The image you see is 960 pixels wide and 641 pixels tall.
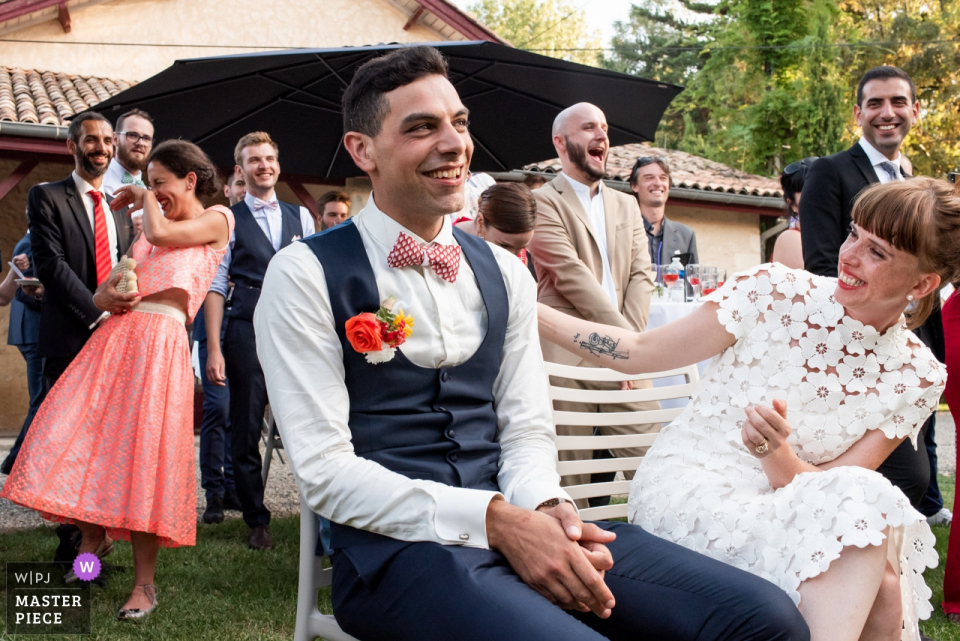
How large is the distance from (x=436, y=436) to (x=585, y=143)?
2975 millimetres

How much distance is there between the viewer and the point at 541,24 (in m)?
43.1

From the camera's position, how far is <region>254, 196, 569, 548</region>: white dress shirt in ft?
6.23

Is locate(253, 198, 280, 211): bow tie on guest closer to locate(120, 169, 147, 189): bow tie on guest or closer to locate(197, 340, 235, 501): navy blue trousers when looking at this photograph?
locate(120, 169, 147, 189): bow tie on guest

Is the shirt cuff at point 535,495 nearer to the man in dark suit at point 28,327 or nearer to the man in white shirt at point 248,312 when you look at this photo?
the man in white shirt at point 248,312

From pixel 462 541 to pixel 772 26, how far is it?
25146 millimetres

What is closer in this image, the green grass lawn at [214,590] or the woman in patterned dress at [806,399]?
the woman in patterned dress at [806,399]

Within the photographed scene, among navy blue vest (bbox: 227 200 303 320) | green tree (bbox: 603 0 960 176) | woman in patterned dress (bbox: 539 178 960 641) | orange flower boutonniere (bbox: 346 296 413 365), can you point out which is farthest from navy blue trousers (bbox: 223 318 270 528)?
green tree (bbox: 603 0 960 176)

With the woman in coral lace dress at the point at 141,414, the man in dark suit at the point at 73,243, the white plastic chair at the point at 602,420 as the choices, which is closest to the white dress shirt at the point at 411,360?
the white plastic chair at the point at 602,420

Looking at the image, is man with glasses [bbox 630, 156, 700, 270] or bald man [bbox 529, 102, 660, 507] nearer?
bald man [bbox 529, 102, 660, 507]

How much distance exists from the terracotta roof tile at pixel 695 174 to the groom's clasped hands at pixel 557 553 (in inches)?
440

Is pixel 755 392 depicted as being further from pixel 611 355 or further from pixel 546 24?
pixel 546 24

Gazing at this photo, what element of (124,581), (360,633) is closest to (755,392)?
(360,633)

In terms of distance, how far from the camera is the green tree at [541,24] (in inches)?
1663

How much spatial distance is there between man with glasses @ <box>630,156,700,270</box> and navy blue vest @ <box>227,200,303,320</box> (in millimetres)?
3347
